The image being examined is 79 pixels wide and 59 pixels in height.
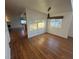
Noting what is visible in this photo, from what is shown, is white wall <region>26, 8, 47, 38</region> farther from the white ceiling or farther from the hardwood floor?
the hardwood floor

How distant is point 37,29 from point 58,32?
1.72 meters

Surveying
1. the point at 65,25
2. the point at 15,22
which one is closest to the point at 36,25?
the point at 65,25

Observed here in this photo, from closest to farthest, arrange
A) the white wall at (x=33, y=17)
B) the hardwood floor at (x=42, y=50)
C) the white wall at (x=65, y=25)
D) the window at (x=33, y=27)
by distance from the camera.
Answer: the hardwood floor at (x=42, y=50) → the white wall at (x=65, y=25) → the white wall at (x=33, y=17) → the window at (x=33, y=27)

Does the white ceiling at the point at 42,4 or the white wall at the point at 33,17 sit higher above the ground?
the white ceiling at the point at 42,4

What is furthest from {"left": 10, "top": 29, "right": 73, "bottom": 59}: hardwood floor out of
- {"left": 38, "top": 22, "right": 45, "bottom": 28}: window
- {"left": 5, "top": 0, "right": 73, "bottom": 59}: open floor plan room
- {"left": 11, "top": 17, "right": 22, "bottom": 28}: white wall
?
{"left": 11, "top": 17, "right": 22, "bottom": 28}: white wall

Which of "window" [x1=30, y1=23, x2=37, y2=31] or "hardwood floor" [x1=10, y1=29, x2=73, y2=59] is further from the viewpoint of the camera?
"window" [x1=30, y1=23, x2=37, y2=31]

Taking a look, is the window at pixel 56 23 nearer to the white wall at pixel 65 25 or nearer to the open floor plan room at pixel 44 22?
the open floor plan room at pixel 44 22

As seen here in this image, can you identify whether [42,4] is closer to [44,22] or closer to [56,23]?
[56,23]

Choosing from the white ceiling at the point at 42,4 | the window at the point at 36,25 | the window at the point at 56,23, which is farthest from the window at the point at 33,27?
the window at the point at 56,23

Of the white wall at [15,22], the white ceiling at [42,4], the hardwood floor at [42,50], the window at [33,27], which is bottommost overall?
the hardwood floor at [42,50]

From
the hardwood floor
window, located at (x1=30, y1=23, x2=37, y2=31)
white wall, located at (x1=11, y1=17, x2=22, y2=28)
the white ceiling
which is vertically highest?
the white ceiling
